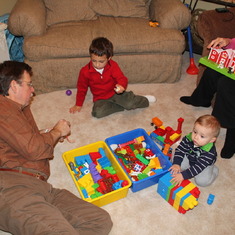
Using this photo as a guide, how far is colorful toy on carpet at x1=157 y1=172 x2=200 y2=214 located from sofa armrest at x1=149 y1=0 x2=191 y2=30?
156 centimetres

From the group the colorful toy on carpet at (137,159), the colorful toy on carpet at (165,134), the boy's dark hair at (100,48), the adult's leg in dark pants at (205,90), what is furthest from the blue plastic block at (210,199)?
the boy's dark hair at (100,48)

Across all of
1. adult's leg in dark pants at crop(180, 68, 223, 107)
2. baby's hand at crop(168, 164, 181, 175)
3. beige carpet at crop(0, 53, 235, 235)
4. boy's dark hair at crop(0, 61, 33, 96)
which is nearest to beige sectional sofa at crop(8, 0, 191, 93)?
beige carpet at crop(0, 53, 235, 235)

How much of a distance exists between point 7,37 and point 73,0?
29.5 inches

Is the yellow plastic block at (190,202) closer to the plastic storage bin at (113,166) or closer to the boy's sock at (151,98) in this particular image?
the plastic storage bin at (113,166)

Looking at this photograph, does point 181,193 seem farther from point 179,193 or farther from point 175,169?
point 175,169

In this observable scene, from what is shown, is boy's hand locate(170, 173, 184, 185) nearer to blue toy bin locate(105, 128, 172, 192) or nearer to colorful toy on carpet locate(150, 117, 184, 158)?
blue toy bin locate(105, 128, 172, 192)

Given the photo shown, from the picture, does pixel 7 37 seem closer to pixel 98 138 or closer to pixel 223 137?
pixel 98 138

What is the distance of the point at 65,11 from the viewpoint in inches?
112

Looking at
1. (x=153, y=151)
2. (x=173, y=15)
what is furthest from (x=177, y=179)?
(x=173, y=15)

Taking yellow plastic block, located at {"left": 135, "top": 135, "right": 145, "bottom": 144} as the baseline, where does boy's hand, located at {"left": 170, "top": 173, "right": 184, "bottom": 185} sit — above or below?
above

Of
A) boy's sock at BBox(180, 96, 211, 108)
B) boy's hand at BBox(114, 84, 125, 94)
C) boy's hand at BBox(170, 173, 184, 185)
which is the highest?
boy's hand at BBox(114, 84, 125, 94)

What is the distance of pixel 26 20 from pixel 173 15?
134 centimetres

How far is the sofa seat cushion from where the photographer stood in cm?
251

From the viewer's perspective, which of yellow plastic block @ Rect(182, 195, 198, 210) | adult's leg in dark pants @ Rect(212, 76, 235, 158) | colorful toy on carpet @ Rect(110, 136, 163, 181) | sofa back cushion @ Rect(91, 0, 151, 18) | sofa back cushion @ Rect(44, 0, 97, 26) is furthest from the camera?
sofa back cushion @ Rect(91, 0, 151, 18)
